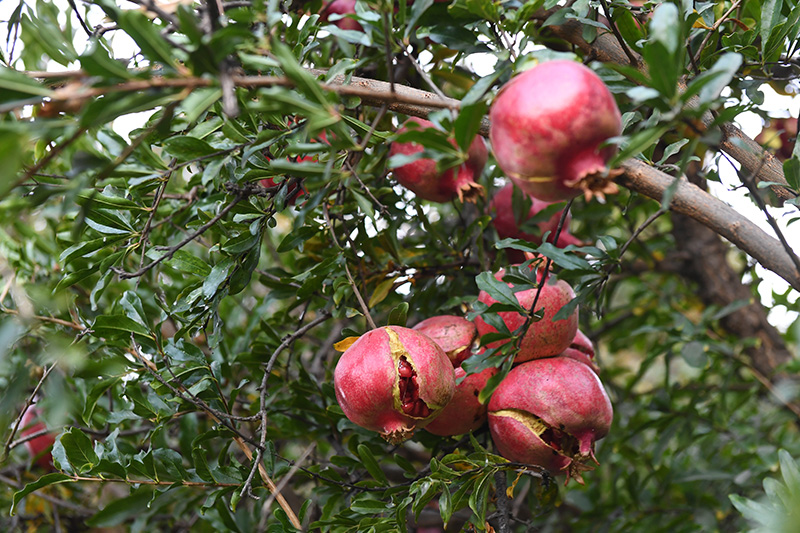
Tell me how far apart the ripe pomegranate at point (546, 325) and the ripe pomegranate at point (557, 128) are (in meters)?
0.38

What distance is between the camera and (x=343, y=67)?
998mm

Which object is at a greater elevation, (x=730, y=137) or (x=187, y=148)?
(x=187, y=148)

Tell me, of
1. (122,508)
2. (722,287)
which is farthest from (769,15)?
(122,508)

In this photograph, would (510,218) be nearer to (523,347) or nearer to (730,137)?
(523,347)

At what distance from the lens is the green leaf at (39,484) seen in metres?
1.10

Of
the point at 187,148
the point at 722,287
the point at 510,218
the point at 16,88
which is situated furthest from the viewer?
the point at 722,287

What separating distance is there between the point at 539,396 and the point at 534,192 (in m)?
0.43

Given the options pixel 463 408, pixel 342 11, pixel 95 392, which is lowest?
pixel 463 408

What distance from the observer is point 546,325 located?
1.14 metres

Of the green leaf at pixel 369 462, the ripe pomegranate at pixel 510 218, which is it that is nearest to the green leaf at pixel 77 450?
the green leaf at pixel 369 462

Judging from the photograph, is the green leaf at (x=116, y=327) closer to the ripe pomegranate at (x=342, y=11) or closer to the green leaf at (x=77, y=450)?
the green leaf at (x=77, y=450)

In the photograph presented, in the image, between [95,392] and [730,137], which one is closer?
[730,137]

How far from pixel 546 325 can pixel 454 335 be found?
0.18m

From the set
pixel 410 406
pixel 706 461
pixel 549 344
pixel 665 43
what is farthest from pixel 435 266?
pixel 706 461
